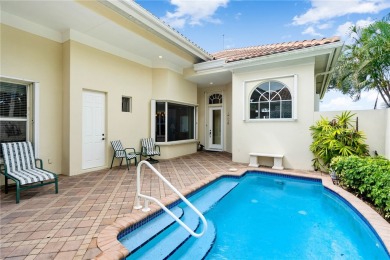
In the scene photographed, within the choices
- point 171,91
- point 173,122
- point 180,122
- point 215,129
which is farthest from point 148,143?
point 215,129

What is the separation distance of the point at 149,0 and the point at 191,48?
2.54 metres

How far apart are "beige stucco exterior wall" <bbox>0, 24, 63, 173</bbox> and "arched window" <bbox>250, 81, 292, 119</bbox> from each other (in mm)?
7222

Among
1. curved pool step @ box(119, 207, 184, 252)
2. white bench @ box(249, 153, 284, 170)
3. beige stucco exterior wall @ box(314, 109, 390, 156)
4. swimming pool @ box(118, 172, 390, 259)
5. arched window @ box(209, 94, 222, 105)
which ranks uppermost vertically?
arched window @ box(209, 94, 222, 105)

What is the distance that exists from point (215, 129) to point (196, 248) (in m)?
9.49

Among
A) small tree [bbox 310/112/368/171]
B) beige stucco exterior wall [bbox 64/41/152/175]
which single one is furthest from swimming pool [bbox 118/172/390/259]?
beige stucco exterior wall [bbox 64/41/152/175]

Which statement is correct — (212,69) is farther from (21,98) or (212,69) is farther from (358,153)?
(21,98)

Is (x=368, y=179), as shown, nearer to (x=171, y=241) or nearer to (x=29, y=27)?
(x=171, y=241)

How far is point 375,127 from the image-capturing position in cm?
634

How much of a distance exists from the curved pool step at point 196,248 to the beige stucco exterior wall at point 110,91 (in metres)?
5.03

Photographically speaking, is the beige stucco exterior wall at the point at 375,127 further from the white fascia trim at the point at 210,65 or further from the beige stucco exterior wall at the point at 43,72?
the beige stucco exterior wall at the point at 43,72

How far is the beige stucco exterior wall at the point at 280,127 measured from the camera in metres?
7.22

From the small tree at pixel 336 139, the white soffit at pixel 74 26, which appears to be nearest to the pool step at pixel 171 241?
the small tree at pixel 336 139

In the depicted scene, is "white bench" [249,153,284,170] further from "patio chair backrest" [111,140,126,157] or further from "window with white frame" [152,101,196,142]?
"patio chair backrest" [111,140,126,157]

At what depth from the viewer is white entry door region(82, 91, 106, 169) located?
6.84 metres
